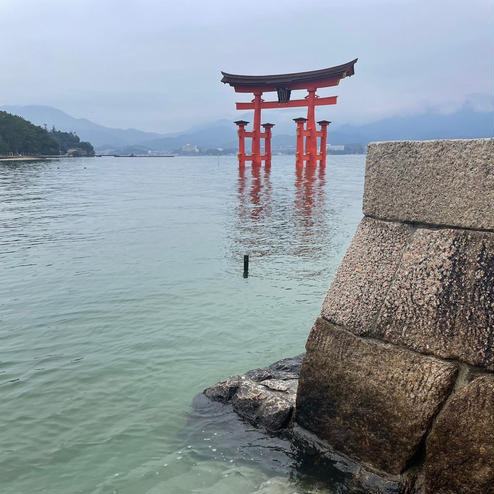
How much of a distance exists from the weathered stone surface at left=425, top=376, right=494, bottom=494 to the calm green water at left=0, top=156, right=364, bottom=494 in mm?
1070

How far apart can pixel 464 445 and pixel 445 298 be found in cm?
82

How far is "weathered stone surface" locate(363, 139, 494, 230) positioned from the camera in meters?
2.53

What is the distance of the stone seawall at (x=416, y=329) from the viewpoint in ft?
8.13

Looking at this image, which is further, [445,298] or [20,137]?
[20,137]

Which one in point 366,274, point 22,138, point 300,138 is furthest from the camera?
point 22,138

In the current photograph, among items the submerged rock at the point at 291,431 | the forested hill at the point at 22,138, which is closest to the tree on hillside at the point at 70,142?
the forested hill at the point at 22,138

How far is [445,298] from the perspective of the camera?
2.59m

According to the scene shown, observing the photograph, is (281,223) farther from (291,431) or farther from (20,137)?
(20,137)

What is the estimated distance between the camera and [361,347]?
294cm

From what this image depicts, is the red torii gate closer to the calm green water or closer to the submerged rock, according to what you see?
the calm green water

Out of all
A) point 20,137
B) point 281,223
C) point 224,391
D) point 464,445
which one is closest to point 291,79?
point 281,223

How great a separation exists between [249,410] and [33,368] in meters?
2.83

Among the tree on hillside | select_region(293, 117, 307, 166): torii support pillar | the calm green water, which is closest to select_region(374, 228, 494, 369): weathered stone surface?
the calm green water

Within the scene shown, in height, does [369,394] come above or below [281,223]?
above
